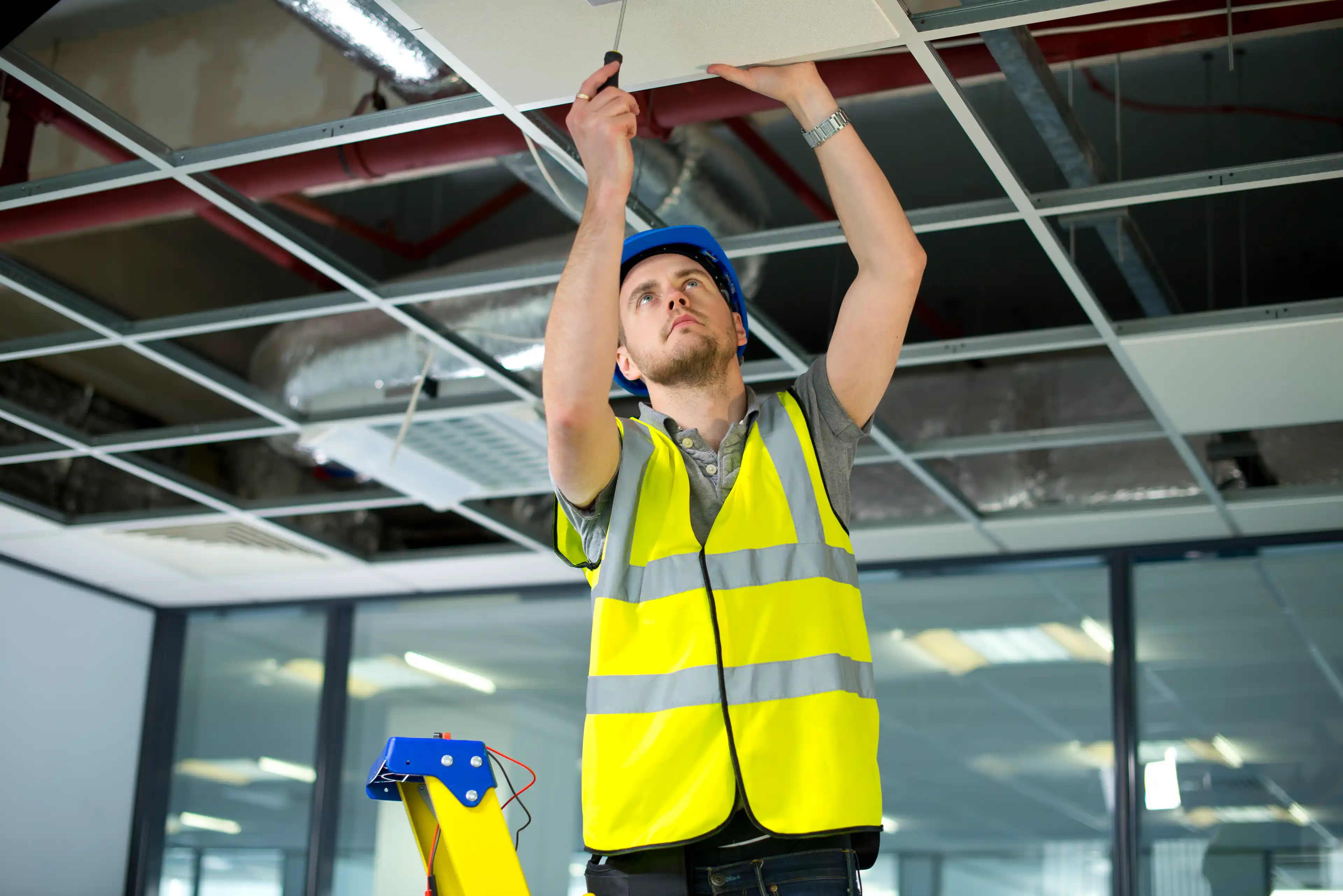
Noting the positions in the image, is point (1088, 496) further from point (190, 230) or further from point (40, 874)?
point (40, 874)

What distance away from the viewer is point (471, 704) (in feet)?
20.0

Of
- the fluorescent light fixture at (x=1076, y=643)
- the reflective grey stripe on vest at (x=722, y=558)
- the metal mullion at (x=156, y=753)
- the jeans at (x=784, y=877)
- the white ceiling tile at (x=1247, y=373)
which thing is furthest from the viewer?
the metal mullion at (x=156, y=753)

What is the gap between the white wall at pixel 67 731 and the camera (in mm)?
5949

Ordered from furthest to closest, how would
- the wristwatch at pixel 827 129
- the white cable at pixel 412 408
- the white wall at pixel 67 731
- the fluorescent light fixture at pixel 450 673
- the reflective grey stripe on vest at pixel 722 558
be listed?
the fluorescent light fixture at pixel 450 673, the white wall at pixel 67 731, the white cable at pixel 412 408, the wristwatch at pixel 827 129, the reflective grey stripe on vest at pixel 722 558

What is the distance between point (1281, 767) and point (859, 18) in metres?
3.44

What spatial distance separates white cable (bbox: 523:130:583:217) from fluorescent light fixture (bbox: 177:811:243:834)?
13.6 feet

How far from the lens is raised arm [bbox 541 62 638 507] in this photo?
148 centimetres

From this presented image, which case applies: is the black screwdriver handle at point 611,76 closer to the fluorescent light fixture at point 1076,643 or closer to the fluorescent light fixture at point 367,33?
the fluorescent light fixture at point 367,33

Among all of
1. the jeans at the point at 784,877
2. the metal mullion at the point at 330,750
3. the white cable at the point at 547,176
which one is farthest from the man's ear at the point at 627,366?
the metal mullion at the point at 330,750

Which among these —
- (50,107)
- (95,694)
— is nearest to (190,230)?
(50,107)

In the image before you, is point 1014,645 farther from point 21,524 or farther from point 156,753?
point 156,753

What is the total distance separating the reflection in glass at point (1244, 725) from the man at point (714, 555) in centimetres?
370

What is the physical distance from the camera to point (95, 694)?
6387 millimetres

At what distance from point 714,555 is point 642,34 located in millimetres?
1315
